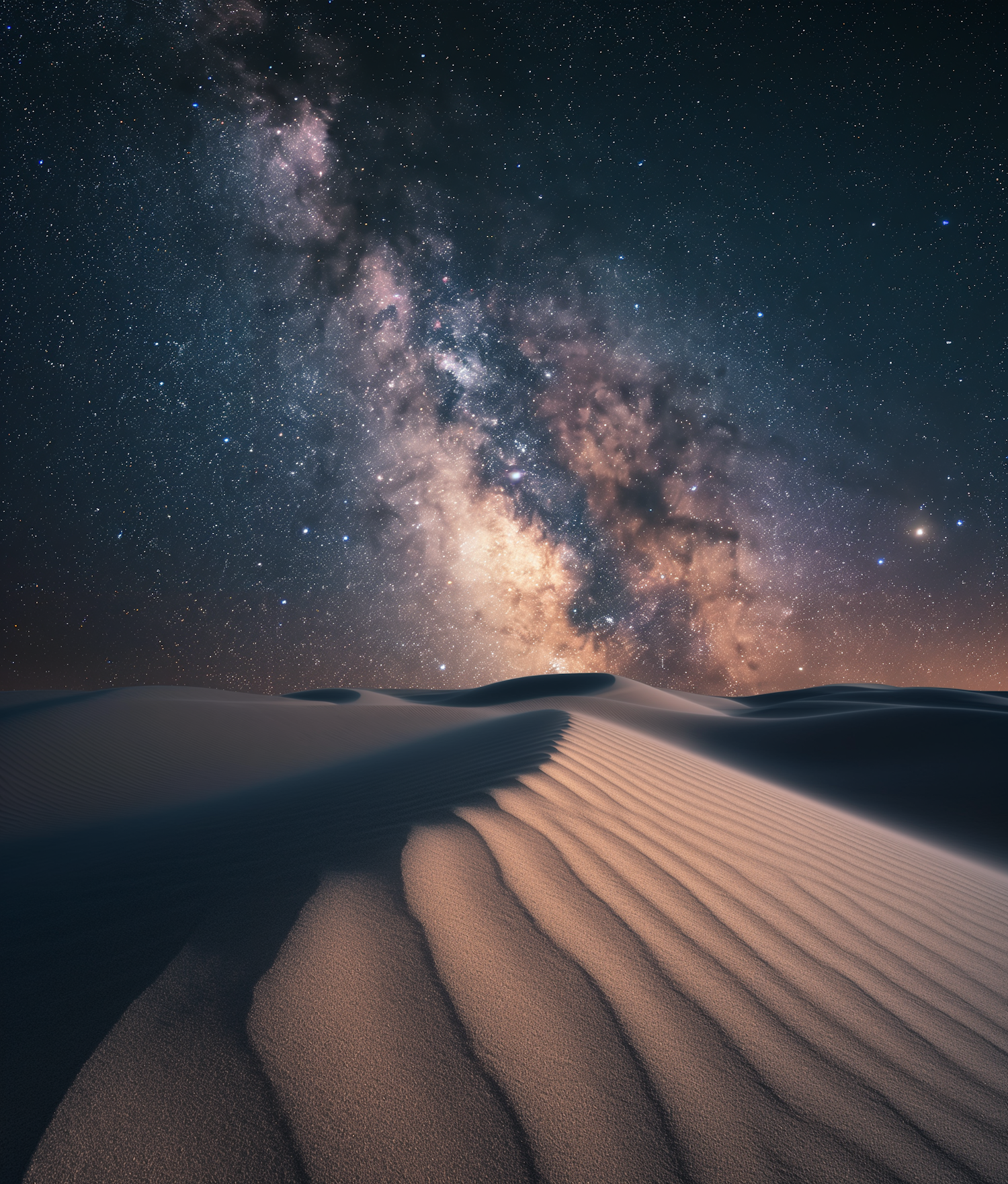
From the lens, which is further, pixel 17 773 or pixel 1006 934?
pixel 17 773

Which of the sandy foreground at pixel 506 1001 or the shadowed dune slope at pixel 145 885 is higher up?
the sandy foreground at pixel 506 1001

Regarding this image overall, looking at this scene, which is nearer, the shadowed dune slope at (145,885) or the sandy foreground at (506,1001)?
the sandy foreground at (506,1001)

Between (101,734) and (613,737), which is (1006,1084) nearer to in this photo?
(613,737)

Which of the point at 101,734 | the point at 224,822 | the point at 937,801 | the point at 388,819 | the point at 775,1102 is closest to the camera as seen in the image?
the point at 775,1102

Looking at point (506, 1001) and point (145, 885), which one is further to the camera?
point (145, 885)

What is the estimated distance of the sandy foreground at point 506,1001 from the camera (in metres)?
0.81

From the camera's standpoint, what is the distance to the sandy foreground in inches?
31.7

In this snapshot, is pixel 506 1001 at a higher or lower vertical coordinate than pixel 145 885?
higher

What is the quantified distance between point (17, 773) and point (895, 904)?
7.66 m

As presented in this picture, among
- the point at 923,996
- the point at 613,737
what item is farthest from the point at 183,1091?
the point at 613,737

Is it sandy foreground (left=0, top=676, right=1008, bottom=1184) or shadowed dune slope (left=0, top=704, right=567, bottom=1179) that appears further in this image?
shadowed dune slope (left=0, top=704, right=567, bottom=1179)

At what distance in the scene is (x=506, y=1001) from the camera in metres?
1.08

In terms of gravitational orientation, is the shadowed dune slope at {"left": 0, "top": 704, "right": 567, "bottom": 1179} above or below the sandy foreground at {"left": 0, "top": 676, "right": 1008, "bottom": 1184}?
below

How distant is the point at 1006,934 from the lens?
193cm
